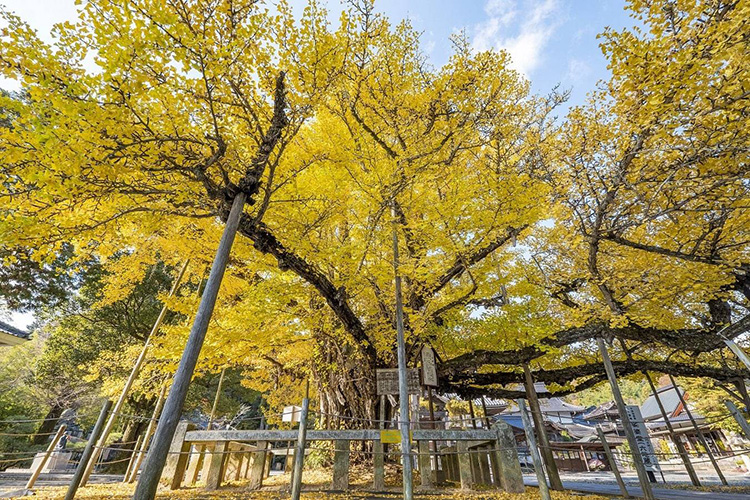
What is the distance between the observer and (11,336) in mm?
5809

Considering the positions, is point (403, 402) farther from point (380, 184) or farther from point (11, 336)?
point (11, 336)

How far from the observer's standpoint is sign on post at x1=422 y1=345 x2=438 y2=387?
6.72 m

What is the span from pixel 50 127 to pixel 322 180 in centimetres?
A: 452

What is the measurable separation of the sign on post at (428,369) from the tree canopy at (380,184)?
0.52 meters

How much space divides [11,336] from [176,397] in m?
5.31

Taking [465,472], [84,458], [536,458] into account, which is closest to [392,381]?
[465,472]

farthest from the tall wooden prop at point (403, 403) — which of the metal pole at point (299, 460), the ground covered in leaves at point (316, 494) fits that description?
the metal pole at point (299, 460)

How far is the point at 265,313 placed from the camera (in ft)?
20.9

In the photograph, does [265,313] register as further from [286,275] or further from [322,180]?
[322,180]

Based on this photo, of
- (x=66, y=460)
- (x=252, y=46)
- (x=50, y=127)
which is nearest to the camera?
(x=50, y=127)

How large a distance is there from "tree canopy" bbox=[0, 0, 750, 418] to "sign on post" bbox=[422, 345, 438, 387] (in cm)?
52

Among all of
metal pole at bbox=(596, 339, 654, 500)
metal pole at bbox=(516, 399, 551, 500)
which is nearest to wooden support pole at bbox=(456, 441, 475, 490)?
metal pole at bbox=(516, 399, 551, 500)

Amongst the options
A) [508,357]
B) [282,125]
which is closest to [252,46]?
[282,125]

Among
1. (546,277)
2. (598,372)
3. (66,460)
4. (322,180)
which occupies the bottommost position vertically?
(66,460)
